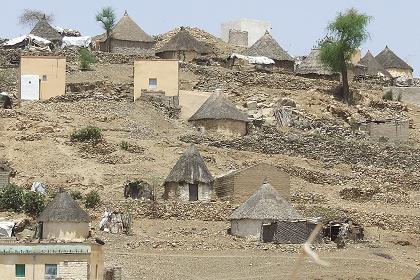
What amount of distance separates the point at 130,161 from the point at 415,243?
31.7 feet

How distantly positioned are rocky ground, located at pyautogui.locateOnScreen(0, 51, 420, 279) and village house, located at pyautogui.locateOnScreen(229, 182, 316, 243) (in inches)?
21.3

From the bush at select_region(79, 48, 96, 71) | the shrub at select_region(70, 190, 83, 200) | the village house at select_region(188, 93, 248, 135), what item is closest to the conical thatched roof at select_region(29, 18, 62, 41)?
the bush at select_region(79, 48, 96, 71)

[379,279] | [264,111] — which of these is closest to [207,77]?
[264,111]

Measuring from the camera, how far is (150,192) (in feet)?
129

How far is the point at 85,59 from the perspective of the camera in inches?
2185

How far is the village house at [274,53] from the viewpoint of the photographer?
197ft

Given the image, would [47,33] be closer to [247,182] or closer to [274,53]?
[274,53]

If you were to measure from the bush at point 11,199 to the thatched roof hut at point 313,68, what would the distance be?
896 inches

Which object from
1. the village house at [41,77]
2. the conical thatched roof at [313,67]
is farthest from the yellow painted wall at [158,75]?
the conical thatched roof at [313,67]

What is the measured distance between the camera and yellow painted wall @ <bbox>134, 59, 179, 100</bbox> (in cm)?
5006

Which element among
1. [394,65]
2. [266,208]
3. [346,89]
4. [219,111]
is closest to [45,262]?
[266,208]

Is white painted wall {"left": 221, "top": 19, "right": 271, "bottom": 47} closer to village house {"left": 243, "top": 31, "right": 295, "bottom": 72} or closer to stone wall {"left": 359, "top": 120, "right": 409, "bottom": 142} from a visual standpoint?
village house {"left": 243, "top": 31, "right": 295, "bottom": 72}

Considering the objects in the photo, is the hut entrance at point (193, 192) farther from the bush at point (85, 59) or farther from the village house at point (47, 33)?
the village house at point (47, 33)

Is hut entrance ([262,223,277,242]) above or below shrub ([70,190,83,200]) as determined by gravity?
below
